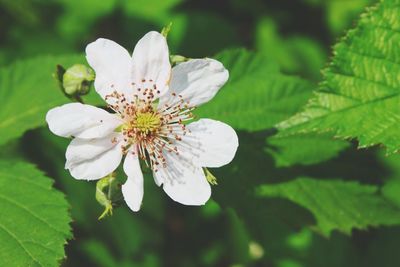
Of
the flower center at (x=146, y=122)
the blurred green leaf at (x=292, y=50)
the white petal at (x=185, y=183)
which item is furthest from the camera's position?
the blurred green leaf at (x=292, y=50)

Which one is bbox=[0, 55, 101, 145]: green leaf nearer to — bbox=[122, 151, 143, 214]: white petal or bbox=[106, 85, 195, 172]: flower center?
bbox=[106, 85, 195, 172]: flower center

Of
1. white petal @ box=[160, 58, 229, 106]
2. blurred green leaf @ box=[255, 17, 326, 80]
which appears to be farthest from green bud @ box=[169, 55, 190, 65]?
blurred green leaf @ box=[255, 17, 326, 80]

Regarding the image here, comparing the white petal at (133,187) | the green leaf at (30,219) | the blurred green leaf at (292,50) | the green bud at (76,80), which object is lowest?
the blurred green leaf at (292,50)

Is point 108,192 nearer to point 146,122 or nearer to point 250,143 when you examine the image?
point 146,122

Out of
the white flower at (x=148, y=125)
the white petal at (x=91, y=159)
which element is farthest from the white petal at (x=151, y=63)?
the white petal at (x=91, y=159)

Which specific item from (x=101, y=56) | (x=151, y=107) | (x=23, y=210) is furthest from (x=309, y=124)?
(x=23, y=210)

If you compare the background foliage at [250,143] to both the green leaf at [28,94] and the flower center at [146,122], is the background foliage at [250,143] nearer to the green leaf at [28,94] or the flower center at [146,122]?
the green leaf at [28,94]

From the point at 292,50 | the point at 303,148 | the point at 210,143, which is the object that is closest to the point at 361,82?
the point at 303,148

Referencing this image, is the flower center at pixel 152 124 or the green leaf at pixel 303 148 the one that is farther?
the green leaf at pixel 303 148
